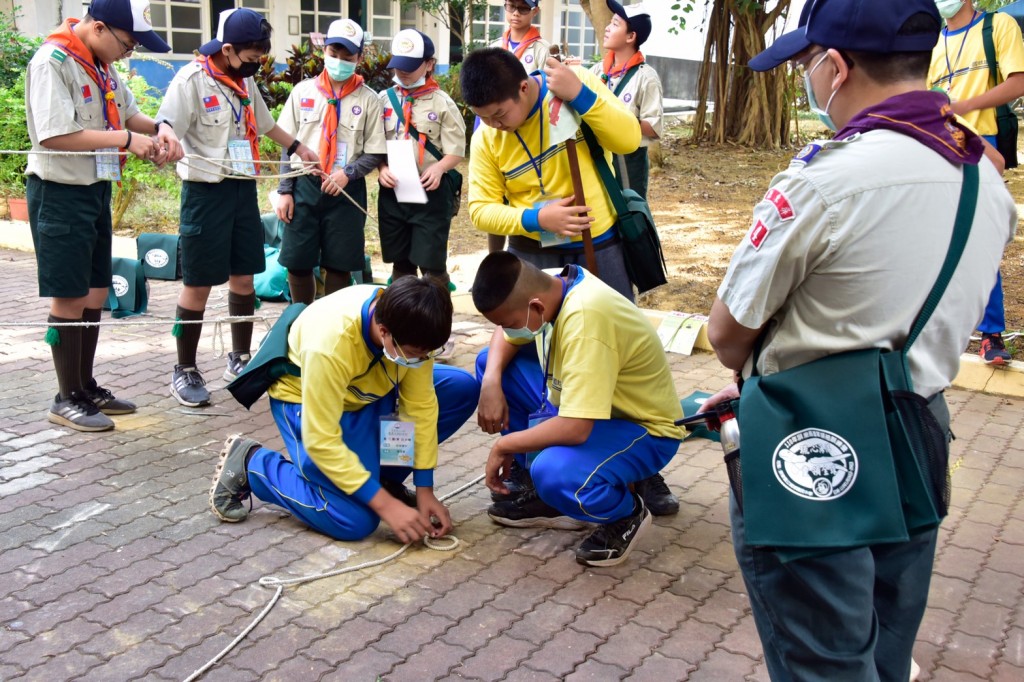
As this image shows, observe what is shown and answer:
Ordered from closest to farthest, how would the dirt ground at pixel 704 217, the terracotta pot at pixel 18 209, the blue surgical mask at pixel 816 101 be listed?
1. the blue surgical mask at pixel 816 101
2. the dirt ground at pixel 704 217
3. the terracotta pot at pixel 18 209

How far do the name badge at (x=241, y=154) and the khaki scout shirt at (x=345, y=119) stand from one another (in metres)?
0.49

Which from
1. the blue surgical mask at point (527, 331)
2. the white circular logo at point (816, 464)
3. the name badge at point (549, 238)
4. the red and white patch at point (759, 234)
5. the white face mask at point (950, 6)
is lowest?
the blue surgical mask at point (527, 331)

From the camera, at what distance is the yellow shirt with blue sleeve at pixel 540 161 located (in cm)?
388

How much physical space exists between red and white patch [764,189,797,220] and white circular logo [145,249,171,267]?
20.8 ft

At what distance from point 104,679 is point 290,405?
4.11 feet

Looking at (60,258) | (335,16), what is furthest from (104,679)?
(335,16)

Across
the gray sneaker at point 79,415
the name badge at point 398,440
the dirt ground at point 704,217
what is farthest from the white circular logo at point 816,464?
the dirt ground at point 704,217

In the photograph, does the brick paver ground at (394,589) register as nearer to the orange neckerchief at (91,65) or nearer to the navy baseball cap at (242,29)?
the orange neckerchief at (91,65)

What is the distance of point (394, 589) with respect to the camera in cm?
333

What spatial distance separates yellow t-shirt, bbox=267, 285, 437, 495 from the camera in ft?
11.1

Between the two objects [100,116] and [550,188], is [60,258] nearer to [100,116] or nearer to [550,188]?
[100,116]

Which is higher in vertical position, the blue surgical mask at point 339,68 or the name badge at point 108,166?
the blue surgical mask at point 339,68

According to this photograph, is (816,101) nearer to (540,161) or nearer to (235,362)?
(540,161)

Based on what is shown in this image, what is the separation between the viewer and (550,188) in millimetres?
4020
